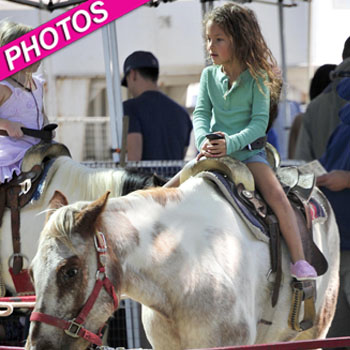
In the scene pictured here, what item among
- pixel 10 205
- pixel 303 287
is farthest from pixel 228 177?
Result: pixel 10 205

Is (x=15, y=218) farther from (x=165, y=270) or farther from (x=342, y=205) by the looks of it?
(x=342, y=205)

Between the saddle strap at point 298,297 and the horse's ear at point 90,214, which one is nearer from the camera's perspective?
the horse's ear at point 90,214

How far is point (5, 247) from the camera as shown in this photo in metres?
4.69

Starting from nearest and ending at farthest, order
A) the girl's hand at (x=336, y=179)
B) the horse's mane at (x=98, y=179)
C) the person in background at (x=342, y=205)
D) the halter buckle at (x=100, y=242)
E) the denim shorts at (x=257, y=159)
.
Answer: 1. the halter buckle at (x=100, y=242)
2. the denim shorts at (x=257, y=159)
3. the horse's mane at (x=98, y=179)
4. the girl's hand at (x=336, y=179)
5. the person in background at (x=342, y=205)

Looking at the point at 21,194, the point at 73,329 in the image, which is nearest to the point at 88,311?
the point at 73,329

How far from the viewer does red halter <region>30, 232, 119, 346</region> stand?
8.91 ft

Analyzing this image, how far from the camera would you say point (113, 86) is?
5492mm

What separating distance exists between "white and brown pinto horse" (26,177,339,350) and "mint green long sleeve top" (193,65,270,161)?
10.9 inches

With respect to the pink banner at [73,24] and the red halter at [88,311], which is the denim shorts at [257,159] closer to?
the red halter at [88,311]

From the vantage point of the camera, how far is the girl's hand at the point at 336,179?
187 inches

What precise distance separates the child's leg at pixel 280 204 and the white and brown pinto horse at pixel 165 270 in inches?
3.6

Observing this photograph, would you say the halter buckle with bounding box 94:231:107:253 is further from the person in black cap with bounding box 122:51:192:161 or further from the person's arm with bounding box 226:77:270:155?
the person in black cap with bounding box 122:51:192:161

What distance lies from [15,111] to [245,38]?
1702 millimetres

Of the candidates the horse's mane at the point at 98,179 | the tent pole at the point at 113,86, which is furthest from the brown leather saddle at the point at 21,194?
the tent pole at the point at 113,86
